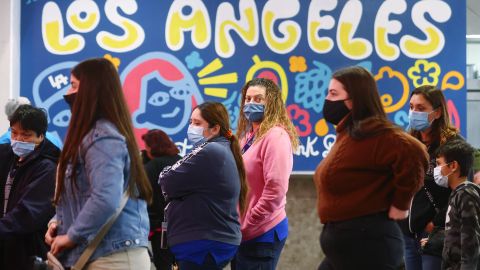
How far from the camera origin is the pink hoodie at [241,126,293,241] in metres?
3.93

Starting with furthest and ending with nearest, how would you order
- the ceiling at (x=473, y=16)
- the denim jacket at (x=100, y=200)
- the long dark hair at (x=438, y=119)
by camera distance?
the ceiling at (x=473, y=16)
the long dark hair at (x=438, y=119)
the denim jacket at (x=100, y=200)

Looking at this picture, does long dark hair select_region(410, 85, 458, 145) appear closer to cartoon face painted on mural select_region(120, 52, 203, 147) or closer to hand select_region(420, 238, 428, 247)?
hand select_region(420, 238, 428, 247)

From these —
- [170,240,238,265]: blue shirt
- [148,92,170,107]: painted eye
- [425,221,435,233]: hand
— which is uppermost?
[148,92,170,107]: painted eye

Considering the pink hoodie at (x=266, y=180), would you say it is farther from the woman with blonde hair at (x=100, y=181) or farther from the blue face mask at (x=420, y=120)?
the woman with blonde hair at (x=100, y=181)

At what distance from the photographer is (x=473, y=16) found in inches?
286

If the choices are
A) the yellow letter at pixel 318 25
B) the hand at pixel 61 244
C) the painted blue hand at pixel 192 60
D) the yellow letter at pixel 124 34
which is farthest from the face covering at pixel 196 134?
the yellow letter at pixel 318 25

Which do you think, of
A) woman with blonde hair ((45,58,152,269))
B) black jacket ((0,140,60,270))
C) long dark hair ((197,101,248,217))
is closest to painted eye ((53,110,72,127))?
black jacket ((0,140,60,270))

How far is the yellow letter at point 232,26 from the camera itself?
5930 mm

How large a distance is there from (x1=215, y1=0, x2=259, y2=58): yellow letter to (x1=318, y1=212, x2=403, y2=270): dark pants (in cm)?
325

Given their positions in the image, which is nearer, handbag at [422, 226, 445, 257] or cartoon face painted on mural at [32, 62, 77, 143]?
handbag at [422, 226, 445, 257]

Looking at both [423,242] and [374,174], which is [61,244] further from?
[423,242]

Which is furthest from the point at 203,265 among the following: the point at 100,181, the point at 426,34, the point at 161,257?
the point at 426,34

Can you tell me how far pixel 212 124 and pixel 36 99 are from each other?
8.33 ft

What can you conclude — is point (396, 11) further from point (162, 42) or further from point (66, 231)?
point (66, 231)
